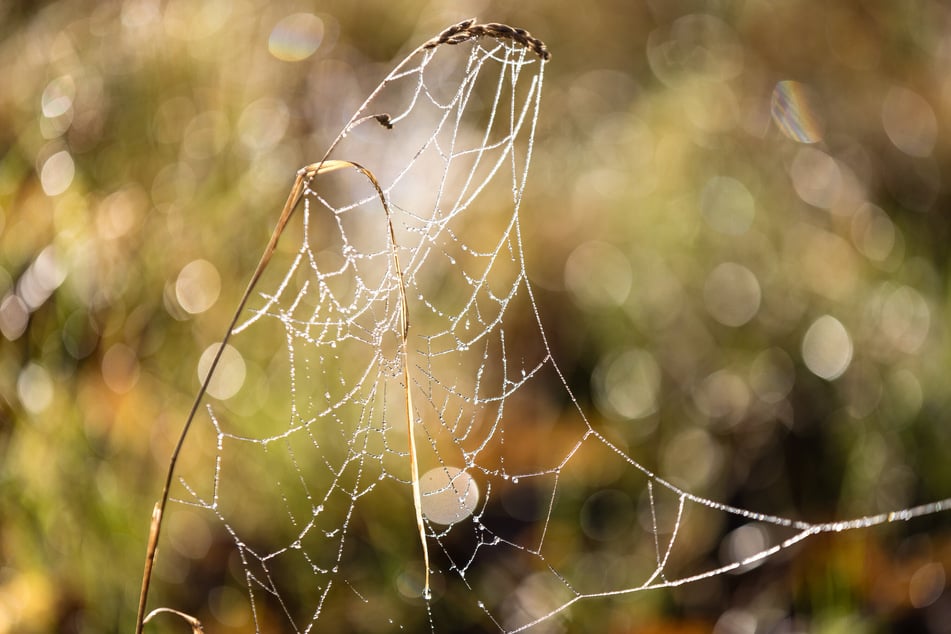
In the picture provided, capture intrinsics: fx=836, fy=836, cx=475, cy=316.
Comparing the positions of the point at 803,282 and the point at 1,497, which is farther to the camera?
the point at 803,282

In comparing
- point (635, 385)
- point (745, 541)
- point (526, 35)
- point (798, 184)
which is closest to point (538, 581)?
point (745, 541)

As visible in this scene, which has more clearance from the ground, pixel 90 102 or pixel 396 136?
pixel 90 102

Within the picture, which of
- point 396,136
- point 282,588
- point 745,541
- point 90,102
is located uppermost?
point 90,102

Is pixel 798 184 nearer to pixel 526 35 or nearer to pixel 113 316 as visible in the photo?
pixel 113 316

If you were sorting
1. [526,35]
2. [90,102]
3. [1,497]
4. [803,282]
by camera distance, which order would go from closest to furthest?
[526,35] < [1,497] < [90,102] < [803,282]
